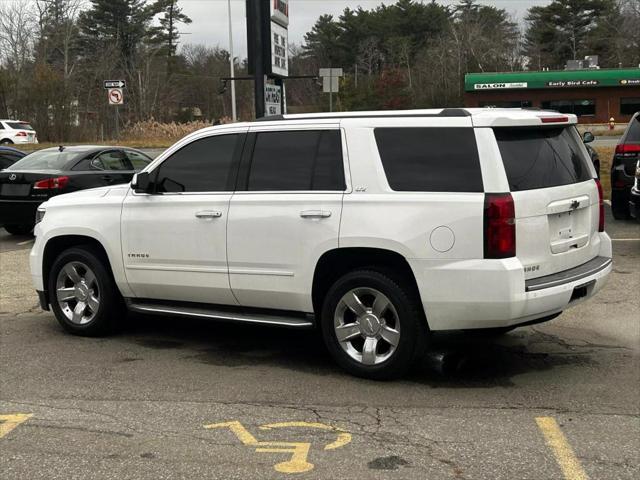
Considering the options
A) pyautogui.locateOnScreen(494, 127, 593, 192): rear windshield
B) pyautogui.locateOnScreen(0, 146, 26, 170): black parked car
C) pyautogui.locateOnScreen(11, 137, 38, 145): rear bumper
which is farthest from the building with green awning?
pyautogui.locateOnScreen(494, 127, 593, 192): rear windshield

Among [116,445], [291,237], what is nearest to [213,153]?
[291,237]

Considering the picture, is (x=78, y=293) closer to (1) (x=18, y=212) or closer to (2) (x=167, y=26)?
(1) (x=18, y=212)

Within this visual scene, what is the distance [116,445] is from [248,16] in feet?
33.4

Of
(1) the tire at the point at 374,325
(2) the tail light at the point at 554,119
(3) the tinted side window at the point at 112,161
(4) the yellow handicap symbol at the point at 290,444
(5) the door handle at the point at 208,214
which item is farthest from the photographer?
(3) the tinted side window at the point at 112,161

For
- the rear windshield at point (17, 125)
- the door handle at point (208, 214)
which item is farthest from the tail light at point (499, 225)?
the rear windshield at point (17, 125)

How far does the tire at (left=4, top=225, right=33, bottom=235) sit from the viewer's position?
42.1 feet

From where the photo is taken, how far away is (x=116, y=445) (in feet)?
13.4

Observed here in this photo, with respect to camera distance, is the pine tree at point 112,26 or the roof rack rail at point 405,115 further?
the pine tree at point 112,26

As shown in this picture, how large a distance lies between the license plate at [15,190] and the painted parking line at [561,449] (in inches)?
370

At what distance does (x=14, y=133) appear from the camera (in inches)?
1351

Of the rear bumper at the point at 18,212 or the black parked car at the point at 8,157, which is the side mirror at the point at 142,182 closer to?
the rear bumper at the point at 18,212

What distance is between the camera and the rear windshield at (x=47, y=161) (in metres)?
11.9

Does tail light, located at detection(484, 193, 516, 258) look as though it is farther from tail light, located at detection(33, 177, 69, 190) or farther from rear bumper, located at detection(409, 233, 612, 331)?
tail light, located at detection(33, 177, 69, 190)

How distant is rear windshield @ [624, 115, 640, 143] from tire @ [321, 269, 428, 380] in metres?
7.89
